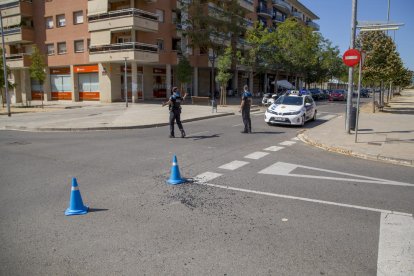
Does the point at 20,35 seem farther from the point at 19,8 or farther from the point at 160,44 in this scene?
the point at 160,44

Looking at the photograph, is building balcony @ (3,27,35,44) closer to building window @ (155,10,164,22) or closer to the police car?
building window @ (155,10,164,22)

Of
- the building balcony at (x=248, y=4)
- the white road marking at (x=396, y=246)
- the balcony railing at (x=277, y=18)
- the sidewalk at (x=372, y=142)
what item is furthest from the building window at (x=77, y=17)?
the white road marking at (x=396, y=246)

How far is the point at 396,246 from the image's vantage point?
402 centimetres

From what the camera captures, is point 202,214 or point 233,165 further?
point 233,165

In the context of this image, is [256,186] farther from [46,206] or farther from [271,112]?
[271,112]

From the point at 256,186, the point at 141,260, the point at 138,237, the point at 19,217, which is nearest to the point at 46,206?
the point at 19,217

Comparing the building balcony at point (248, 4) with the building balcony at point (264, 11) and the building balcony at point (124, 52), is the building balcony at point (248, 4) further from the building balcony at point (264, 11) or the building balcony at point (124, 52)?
the building balcony at point (124, 52)

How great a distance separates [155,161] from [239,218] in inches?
168

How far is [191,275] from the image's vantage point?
341cm

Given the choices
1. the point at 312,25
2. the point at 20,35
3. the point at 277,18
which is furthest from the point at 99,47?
the point at 312,25

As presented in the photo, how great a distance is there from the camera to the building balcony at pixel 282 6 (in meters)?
61.8

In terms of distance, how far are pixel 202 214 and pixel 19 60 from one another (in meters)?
44.4

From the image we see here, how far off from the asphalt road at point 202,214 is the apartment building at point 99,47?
21.8 meters

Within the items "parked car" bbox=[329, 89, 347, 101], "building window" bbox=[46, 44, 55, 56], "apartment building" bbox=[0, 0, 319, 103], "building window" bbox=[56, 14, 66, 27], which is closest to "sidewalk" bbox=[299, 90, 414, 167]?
"apartment building" bbox=[0, 0, 319, 103]
